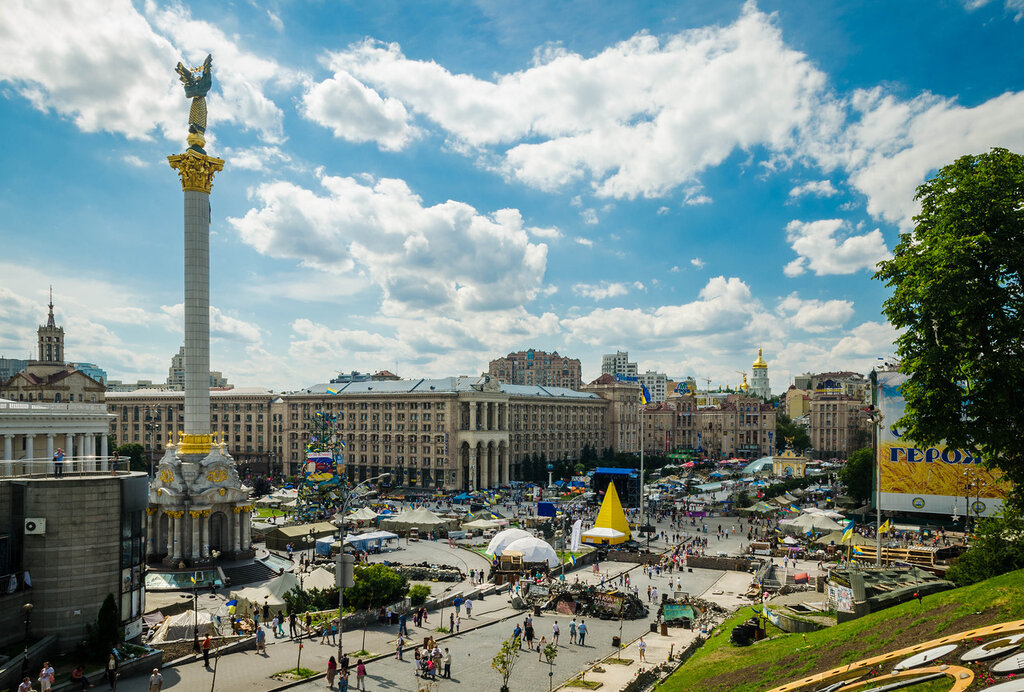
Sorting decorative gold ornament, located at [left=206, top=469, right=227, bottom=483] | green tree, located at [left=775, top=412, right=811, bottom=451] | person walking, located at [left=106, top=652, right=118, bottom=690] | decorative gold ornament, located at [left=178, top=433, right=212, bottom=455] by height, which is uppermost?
decorative gold ornament, located at [left=178, top=433, right=212, bottom=455]

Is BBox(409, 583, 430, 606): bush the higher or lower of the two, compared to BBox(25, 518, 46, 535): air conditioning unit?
lower

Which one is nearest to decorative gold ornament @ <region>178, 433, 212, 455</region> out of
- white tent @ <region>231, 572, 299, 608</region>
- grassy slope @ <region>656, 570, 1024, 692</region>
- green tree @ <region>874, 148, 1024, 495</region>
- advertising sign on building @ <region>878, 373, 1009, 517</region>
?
white tent @ <region>231, 572, 299, 608</region>

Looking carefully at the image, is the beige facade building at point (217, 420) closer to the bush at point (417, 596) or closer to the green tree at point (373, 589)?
the bush at point (417, 596)

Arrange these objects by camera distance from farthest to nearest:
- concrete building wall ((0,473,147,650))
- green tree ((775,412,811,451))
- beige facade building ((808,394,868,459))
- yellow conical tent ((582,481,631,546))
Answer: green tree ((775,412,811,451)) < beige facade building ((808,394,868,459)) < yellow conical tent ((582,481,631,546)) < concrete building wall ((0,473,147,650))

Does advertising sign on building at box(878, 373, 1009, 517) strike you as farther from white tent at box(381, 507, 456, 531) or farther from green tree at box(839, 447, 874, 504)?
white tent at box(381, 507, 456, 531)

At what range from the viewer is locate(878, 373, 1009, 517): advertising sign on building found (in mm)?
61219

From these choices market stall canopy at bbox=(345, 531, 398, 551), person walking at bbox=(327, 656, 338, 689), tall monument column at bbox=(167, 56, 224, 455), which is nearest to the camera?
person walking at bbox=(327, 656, 338, 689)

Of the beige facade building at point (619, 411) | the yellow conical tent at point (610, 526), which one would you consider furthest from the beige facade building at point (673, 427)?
the yellow conical tent at point (610, 526)

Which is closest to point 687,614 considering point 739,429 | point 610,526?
point 610,526

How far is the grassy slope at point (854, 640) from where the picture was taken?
63.1 ft

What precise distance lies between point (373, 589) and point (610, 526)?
24806mm

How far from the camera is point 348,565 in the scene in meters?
27.3

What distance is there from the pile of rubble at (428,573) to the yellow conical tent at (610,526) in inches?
430

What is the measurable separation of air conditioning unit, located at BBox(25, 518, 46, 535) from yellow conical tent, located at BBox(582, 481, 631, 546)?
3660cm
